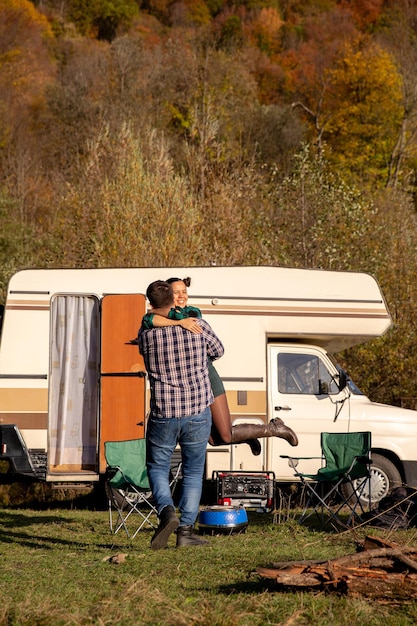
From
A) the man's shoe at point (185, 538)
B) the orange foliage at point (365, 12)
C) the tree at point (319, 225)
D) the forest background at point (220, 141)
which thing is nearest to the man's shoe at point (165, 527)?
the man's shoe at point (185, 538)

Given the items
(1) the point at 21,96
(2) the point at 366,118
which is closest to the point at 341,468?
(2) the point at 366,118

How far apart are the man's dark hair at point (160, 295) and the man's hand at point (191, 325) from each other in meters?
0.22

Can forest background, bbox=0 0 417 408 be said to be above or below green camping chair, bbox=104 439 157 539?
above

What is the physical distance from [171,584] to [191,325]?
77.0 inches

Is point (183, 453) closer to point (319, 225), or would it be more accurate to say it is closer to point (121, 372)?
point (121, 372)

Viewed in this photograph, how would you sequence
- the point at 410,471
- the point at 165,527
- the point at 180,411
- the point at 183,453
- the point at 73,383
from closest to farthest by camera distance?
the point at 165,527 → the point at 180,411 → the point at 183,453 → the point at 73,383 → the point at 410,471

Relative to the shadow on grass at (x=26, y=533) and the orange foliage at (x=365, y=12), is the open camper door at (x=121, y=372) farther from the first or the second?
the orange foliage at (x=365, y=12)

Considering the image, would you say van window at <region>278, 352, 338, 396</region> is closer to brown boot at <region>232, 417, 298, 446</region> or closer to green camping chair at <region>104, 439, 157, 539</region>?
brown boot at <region>232, 417, 298, 446</region>

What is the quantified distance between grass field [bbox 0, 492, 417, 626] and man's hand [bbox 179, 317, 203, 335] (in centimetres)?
152

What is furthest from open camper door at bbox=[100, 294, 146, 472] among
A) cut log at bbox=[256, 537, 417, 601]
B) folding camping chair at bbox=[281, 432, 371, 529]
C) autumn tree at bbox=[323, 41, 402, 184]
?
autumn tree at bbox=[323, 41, 402, 184]

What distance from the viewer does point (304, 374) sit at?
11555 mm

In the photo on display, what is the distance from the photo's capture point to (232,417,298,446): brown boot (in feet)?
28.2

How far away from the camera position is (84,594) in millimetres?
5070

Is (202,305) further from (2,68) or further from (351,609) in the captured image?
(2,68)
